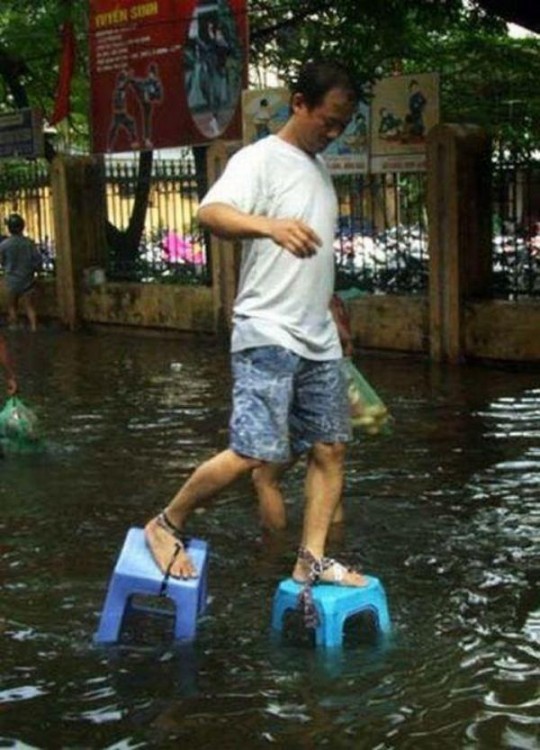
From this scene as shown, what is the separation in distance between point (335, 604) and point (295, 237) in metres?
1.29

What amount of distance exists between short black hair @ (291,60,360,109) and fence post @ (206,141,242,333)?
399 inches

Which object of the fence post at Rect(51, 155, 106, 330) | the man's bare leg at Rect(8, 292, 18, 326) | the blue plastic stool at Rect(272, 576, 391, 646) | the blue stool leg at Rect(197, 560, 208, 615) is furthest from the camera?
the man's bare leg at Rect(8, 292, 18, 326)

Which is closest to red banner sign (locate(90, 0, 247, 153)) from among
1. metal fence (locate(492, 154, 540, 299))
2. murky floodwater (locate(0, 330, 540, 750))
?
metal fence (locate(492, 154, 540, 299))

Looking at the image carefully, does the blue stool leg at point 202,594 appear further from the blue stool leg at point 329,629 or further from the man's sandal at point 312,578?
the blue stool leg at point 329,629

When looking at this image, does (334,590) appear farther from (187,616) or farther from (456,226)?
(456,226)

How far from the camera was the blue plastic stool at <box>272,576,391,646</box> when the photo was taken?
15.3ft

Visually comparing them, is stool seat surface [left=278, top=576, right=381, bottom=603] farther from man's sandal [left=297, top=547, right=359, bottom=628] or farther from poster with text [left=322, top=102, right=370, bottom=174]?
poster with text [left=322, top=102, right=370, bottom=174]

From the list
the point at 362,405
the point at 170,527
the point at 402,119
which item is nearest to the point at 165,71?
the point at 402,119

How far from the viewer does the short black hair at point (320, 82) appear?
475 cm

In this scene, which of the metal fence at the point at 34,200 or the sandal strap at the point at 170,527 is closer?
the sandal strap at the point at 170,527

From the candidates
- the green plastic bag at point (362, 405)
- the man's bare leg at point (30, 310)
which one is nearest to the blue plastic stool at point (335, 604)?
the green plastic bag at point (362, 405)

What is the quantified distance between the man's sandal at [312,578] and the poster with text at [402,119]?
28.6 ft

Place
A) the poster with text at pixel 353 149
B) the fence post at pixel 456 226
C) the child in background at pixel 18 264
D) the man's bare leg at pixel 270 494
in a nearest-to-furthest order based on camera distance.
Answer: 1. the man's bare leg at pixel 270 494
2. the fence post at pixel 456 226
3. the poster with text at pixel 353 149
4. the child in background at pixel 18 264

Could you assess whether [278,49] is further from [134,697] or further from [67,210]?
[134,697]
